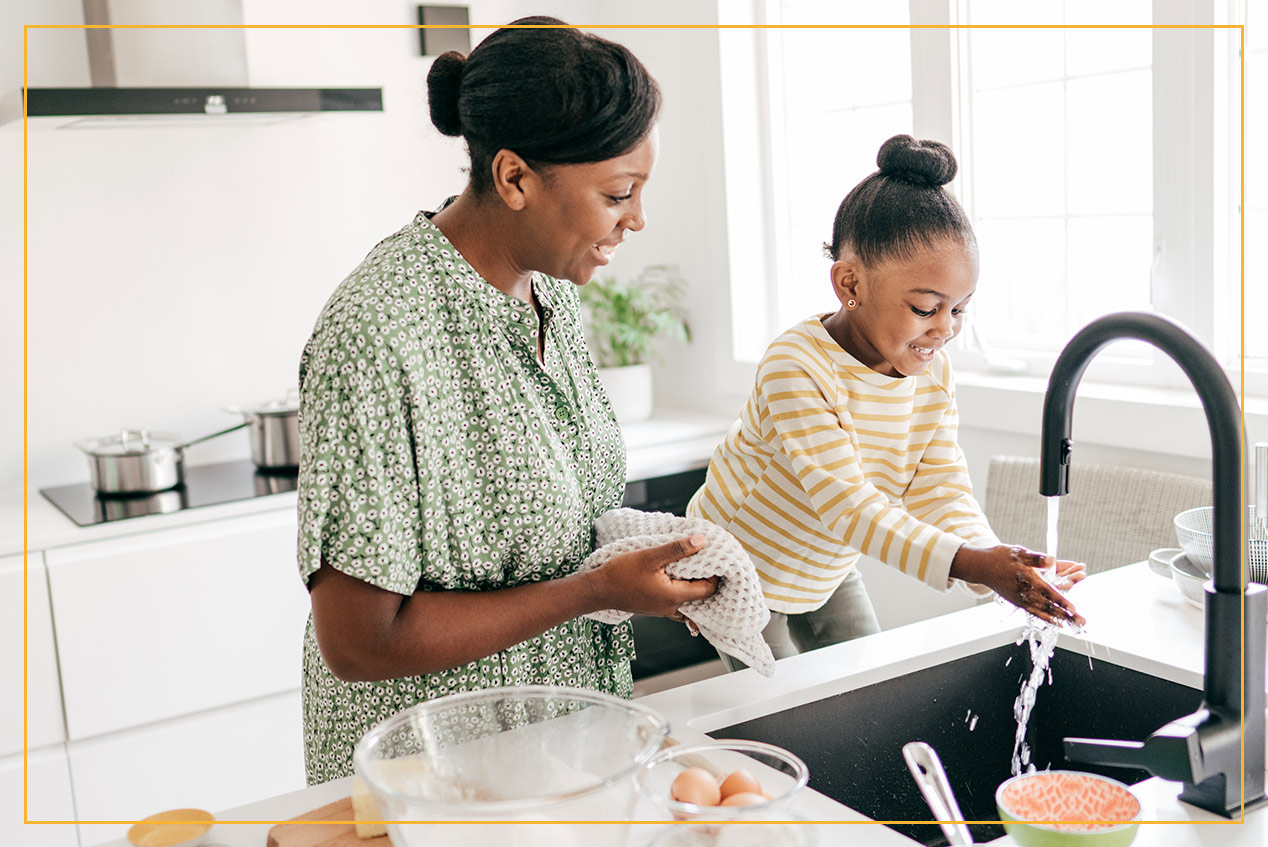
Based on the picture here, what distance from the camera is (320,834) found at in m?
0.87

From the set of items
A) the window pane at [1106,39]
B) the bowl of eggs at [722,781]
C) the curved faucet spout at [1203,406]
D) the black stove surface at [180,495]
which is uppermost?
the window pane at [1106,39]

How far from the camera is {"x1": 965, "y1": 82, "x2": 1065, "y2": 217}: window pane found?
2.21 metres

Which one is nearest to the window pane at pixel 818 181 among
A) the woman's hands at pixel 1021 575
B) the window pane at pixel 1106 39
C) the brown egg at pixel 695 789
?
the window pane at pixel 1106 39

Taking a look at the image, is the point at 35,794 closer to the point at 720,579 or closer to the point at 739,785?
the point at 720,579

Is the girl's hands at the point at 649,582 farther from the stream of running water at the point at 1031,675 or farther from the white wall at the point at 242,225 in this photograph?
the white wall at the point at 242,225

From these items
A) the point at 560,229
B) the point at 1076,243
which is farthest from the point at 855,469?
the point at 1076,243

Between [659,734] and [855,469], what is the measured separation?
0.55 metres

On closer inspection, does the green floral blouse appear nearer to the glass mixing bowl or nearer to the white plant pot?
the glass mixing bowl

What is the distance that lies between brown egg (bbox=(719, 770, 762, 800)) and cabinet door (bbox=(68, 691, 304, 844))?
5.57ft

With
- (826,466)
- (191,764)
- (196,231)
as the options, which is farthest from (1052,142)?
(191,764)

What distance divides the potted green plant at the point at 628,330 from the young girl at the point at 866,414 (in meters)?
1.38

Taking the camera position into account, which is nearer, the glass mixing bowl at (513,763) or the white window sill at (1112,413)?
the glass mixing bowl at (513,763)

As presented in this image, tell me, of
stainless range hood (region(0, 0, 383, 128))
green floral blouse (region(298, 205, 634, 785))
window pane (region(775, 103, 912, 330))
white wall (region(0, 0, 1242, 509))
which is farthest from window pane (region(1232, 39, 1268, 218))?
stainless range hood (region(0, 0, 383, 128))

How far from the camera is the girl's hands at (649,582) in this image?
102 cm
